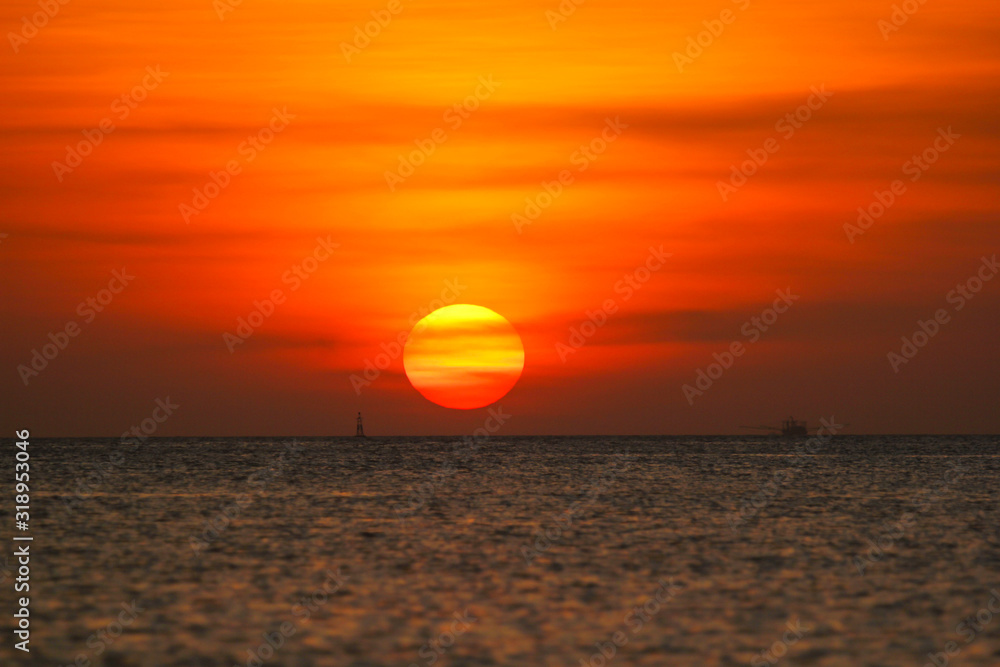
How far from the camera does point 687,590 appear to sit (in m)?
41.0

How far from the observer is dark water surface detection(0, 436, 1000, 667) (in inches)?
1247

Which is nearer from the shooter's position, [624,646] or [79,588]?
[624,646]

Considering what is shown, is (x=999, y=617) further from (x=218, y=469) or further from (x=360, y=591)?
(x=218, y=469)

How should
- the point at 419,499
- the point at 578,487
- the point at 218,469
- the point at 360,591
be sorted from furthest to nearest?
the point at 218,469 → the point at 578,487 → the point at 419,499 → the point at 360,591

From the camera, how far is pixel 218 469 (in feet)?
522

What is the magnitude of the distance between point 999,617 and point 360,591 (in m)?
19.3

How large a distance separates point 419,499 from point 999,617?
56623 mm

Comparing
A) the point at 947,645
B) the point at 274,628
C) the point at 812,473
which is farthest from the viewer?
the point at 812,473

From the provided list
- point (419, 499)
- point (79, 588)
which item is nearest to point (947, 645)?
point (79, 588)

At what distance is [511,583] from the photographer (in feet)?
139

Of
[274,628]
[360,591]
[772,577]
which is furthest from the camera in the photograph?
[772,577]

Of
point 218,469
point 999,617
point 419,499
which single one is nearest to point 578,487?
point 419,499

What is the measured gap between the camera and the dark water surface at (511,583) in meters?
31.7

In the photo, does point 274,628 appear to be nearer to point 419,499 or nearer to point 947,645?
point 947,645
